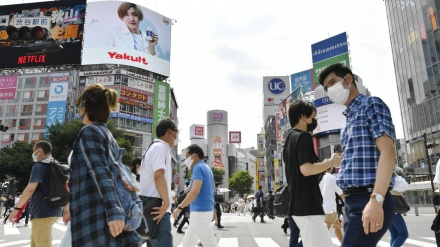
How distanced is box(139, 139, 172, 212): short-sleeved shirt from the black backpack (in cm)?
132

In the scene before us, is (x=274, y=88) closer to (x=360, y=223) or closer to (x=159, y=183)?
(x=159, y=183)

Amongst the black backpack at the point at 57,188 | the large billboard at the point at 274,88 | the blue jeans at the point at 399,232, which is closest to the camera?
the black backpack at the point at 57,188

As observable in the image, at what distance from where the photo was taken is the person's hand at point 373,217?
1.90m

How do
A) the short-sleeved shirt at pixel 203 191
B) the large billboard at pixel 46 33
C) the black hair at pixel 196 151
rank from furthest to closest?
1. the large billboard at pixel 46 33
2. the black hair at pixel 196 151
3. the short-sleeved shirt at pixel 203 191

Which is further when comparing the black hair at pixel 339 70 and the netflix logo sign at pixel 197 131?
the netflix logo sign at pixel 197 131

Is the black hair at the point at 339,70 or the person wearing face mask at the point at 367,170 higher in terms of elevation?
the black hair at the point at 339,70

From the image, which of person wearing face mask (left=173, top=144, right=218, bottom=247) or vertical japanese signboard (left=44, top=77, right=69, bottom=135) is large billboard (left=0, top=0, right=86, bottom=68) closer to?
vertical japanese signboard (left=44, top=77, right=69, bottom=135)

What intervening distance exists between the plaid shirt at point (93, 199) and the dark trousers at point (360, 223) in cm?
138

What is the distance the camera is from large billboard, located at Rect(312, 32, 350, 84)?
39.6m

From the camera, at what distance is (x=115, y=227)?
205cm

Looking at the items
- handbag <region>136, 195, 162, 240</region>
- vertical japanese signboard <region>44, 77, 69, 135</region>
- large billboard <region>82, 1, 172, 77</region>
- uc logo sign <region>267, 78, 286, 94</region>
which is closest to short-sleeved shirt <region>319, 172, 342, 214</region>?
handbag <region>136, 195, 162, 240</region>

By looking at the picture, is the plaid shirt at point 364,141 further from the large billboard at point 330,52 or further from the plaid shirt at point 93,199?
the large billboard at point 330,52

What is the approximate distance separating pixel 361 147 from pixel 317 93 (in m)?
47.6

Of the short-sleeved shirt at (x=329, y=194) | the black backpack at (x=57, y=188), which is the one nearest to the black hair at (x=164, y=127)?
the black backpack at (x=57, y=188)
